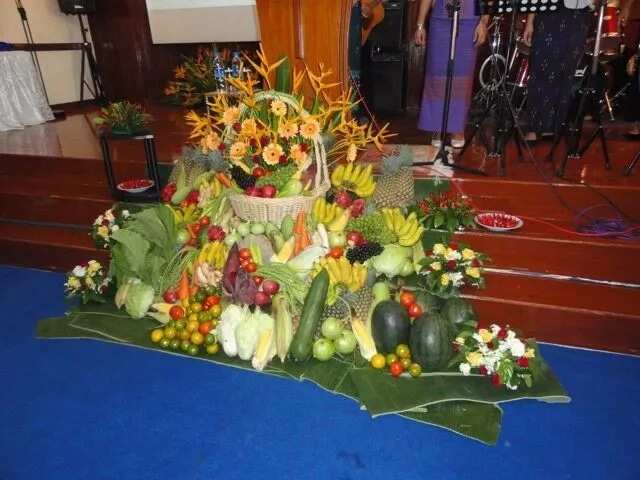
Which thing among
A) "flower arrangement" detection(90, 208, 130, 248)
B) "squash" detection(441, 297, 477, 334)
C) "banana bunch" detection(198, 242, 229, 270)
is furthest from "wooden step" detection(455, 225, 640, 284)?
"flower arrangement" detection(90, 208, 130, 248)

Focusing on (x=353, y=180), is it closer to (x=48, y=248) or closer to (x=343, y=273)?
(x=343, y=273)

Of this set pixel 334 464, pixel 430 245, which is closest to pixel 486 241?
pixel 430 245

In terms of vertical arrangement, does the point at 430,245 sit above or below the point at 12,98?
below

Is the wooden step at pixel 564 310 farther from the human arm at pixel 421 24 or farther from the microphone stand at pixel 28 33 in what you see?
the microphone stand at pixel 28 33

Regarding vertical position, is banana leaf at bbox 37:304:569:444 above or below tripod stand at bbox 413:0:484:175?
below

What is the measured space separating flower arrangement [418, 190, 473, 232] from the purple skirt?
115cm

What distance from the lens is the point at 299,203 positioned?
7.76 ft

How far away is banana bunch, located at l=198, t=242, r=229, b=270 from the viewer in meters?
2.47

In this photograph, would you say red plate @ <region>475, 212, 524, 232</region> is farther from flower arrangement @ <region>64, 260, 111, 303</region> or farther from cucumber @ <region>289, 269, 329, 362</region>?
flower arrangement @ <region>64, 260, 111, 303</region>

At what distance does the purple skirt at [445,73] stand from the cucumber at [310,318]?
7.22ft

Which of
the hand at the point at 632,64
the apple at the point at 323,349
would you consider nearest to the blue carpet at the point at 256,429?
the apple at the point at 323,349

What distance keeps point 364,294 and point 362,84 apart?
199 inches

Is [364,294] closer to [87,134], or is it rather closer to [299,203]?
[299,203]

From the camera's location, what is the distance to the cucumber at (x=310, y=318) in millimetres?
2080
